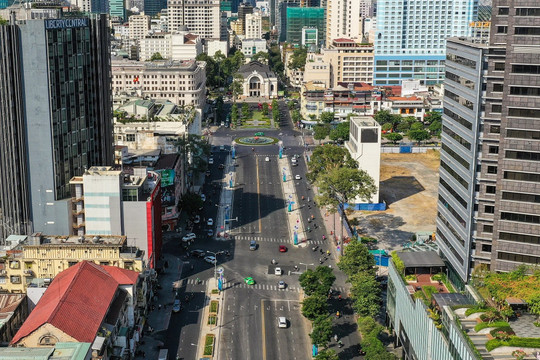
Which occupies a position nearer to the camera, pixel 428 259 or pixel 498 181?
pixel 498 181

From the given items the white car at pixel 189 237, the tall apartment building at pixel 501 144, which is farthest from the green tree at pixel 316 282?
the white car at pixel 189 237

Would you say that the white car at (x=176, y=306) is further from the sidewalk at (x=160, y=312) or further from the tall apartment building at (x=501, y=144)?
the tall apartment building at (x=501, y=144)

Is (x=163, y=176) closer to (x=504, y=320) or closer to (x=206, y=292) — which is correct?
(x=206, y=292)

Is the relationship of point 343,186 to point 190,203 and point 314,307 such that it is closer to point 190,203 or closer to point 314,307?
point 190,203

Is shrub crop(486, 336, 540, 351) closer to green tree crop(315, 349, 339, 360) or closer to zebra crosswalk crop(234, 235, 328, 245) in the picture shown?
green tree crop(315, 349, 339, 360)

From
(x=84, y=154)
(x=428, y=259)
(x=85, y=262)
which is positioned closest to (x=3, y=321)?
(x=85, y=262)

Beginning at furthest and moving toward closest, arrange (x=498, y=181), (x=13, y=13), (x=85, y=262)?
(x=13, y=13) → (x=85, y=262) → (x=498, y=181)
